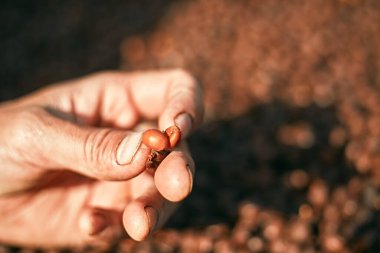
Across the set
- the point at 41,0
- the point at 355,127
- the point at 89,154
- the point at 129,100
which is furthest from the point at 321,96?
the point at 41,0

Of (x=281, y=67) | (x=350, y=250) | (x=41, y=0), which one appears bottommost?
(x=350, y=250)

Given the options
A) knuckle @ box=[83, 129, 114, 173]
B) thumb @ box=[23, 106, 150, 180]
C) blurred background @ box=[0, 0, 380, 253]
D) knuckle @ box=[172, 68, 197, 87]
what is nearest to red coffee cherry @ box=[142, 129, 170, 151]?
thumb @ box=[23, 106, 150, 180]

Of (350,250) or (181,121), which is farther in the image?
(350,250)

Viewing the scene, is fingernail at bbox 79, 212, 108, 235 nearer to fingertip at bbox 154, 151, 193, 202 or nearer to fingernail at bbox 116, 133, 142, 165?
fingernail at bbox 116, 133, 142, 165

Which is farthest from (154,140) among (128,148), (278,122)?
(278,122)

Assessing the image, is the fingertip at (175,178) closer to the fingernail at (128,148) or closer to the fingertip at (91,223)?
the fingernail at (128,148)

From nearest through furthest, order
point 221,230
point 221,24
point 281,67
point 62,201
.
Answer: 1. point 62,201
2. point 221,230
3. point 281,67
4. point 221,24

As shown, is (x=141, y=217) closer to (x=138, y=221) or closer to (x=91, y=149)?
(x=138, y=221)

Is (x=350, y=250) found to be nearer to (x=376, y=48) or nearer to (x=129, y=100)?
(x=129, y=100)
